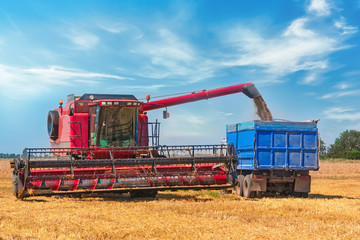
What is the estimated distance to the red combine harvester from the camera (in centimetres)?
1148

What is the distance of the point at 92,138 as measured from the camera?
14016mm

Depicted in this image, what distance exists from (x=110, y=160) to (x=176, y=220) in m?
4.20

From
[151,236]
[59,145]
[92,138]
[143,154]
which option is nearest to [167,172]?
[143,154]

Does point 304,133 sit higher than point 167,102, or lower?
lower

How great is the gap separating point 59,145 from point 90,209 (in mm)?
5881

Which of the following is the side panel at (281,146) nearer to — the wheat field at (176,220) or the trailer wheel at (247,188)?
the trailer wheel at (247,188)

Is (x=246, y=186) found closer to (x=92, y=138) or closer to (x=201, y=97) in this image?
(x=92, y=138)

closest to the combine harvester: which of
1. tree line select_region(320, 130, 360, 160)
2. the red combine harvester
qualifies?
the red combine harvester

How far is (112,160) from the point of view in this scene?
11977 millimetres

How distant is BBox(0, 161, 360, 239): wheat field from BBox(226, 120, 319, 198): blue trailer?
2.54 m

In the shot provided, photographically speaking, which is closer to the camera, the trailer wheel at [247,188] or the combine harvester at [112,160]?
Result: the combine harvester at [112,160]

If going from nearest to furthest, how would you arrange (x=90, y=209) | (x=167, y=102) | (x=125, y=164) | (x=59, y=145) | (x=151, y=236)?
(x=151, y=236)
(x=90, y=209)
(x=125, y=164)
(x=59, y=145)
(x=167, y=102)

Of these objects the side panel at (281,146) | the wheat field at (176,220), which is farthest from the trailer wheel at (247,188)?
the wheat field at (176,220)

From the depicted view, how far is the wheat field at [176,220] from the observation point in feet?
23.1
